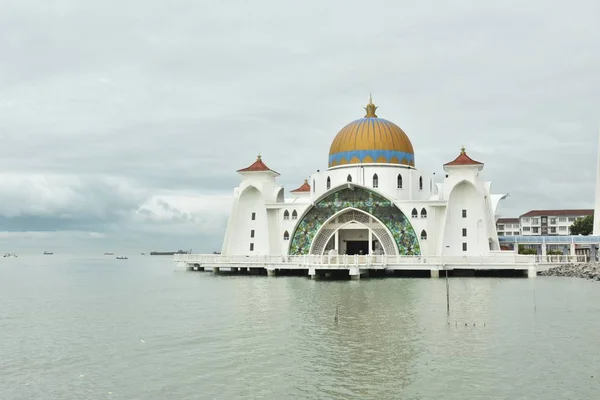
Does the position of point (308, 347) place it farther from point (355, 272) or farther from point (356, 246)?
point (356, 246)

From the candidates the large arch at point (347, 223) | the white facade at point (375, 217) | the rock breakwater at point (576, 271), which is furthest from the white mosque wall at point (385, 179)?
the rock breakwater at point (576, 271)

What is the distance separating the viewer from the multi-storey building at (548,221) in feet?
307

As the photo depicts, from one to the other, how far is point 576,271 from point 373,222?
14267 mm

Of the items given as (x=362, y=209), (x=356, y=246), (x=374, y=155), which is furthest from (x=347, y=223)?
(x=374, y=155)

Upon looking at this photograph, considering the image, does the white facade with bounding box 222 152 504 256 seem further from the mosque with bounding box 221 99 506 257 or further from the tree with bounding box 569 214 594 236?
the tree with bounding box 569 214 594 236

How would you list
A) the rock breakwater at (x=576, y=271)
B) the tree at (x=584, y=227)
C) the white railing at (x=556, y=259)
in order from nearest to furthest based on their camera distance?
1. the rock breakwater at (x=576, y=271)
2. the white railing at (x=556, y=259)
3. the tree at (x=584, y=227)

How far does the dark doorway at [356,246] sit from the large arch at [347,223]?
10.1ft

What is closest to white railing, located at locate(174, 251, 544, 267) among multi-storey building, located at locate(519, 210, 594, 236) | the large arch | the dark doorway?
the large arch

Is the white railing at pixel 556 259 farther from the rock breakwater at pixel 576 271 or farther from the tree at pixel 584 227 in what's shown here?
the tree at pixel 584 227

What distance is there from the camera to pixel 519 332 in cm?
1855

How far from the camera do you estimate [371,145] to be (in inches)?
1866

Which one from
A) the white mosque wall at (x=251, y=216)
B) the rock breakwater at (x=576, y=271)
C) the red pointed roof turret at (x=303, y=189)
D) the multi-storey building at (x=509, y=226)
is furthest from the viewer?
the multi-storey building at (x=509, y=226)

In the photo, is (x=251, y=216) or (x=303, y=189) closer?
(x=251, y=216)

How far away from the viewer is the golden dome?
155 ft
